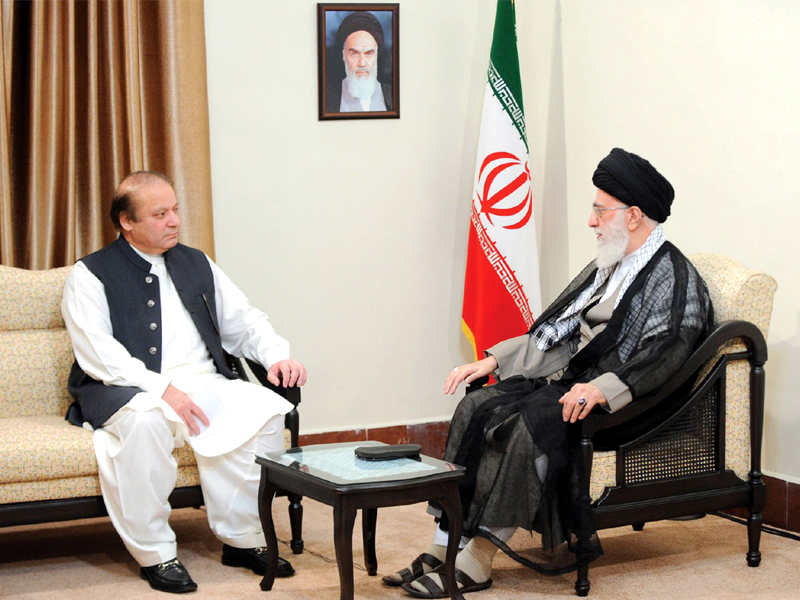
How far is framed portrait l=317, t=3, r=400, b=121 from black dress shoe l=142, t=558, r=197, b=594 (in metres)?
2.15

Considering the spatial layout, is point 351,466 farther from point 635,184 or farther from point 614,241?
point 635,184

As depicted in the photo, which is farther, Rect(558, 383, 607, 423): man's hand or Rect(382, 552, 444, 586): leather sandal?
Rect(382, 552, 444, 586): leather sandal

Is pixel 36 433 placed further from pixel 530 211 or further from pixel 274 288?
pixel 530 211

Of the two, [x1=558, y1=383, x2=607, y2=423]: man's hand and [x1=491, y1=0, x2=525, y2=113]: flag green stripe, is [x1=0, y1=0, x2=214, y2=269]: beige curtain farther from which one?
[x1=558, y1=383, x2=607, y2=423]: man's hand

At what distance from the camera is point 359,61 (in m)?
4.42

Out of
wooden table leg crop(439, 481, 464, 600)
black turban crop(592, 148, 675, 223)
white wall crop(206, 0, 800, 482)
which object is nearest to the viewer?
wooden table leg crop(439, 481, 464, 600)

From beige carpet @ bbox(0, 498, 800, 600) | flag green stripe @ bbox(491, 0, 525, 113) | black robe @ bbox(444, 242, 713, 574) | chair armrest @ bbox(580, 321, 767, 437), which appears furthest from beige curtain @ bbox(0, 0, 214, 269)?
chair armrest @ bbox(580, 321, 767, 437)

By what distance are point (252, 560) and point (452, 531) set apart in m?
0.79

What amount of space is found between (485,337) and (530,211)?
59 centimetres

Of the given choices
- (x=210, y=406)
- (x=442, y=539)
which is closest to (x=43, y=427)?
(x=210, y=406)

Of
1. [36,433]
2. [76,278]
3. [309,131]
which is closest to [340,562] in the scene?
[36,433]

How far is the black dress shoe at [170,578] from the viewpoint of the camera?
2.95m

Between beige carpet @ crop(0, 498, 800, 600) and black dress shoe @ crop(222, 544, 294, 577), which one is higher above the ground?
black dress shoe @ crop(222, 544, 294, 577)

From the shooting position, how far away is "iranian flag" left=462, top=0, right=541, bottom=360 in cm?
434
